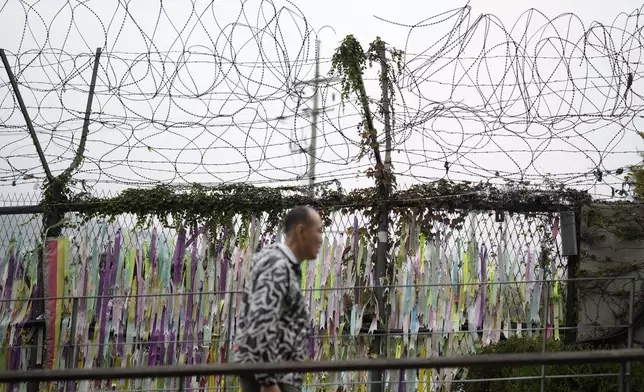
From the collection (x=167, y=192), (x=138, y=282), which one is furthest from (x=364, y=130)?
(x=138, y=282)

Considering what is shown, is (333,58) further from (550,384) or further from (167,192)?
(550,384)

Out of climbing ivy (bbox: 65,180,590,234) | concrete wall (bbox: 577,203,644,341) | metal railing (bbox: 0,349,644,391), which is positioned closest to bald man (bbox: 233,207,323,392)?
metal railing (bbox: 0,349,644,391)

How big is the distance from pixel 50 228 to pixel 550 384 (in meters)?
4.18

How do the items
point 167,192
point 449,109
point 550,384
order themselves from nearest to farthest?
point 550,384 → point 449,109 → point 167,192

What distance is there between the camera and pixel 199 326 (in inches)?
267

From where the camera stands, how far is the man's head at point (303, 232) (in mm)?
3373

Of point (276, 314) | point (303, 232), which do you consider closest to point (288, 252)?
point (303, 232)

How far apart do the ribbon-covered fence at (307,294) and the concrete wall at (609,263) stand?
228 mm

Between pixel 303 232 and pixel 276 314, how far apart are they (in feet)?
1.22

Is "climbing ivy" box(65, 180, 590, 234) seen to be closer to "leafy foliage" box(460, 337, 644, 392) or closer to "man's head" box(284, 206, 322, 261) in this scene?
"leafy foliage" box(460, 337, 644, 392)

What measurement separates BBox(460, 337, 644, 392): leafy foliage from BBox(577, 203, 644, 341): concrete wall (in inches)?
12.9

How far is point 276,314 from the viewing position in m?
3.16

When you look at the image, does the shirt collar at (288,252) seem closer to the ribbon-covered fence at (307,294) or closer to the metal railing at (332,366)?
the metal railing at (332,366)

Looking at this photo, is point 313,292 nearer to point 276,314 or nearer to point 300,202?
point 300,202
